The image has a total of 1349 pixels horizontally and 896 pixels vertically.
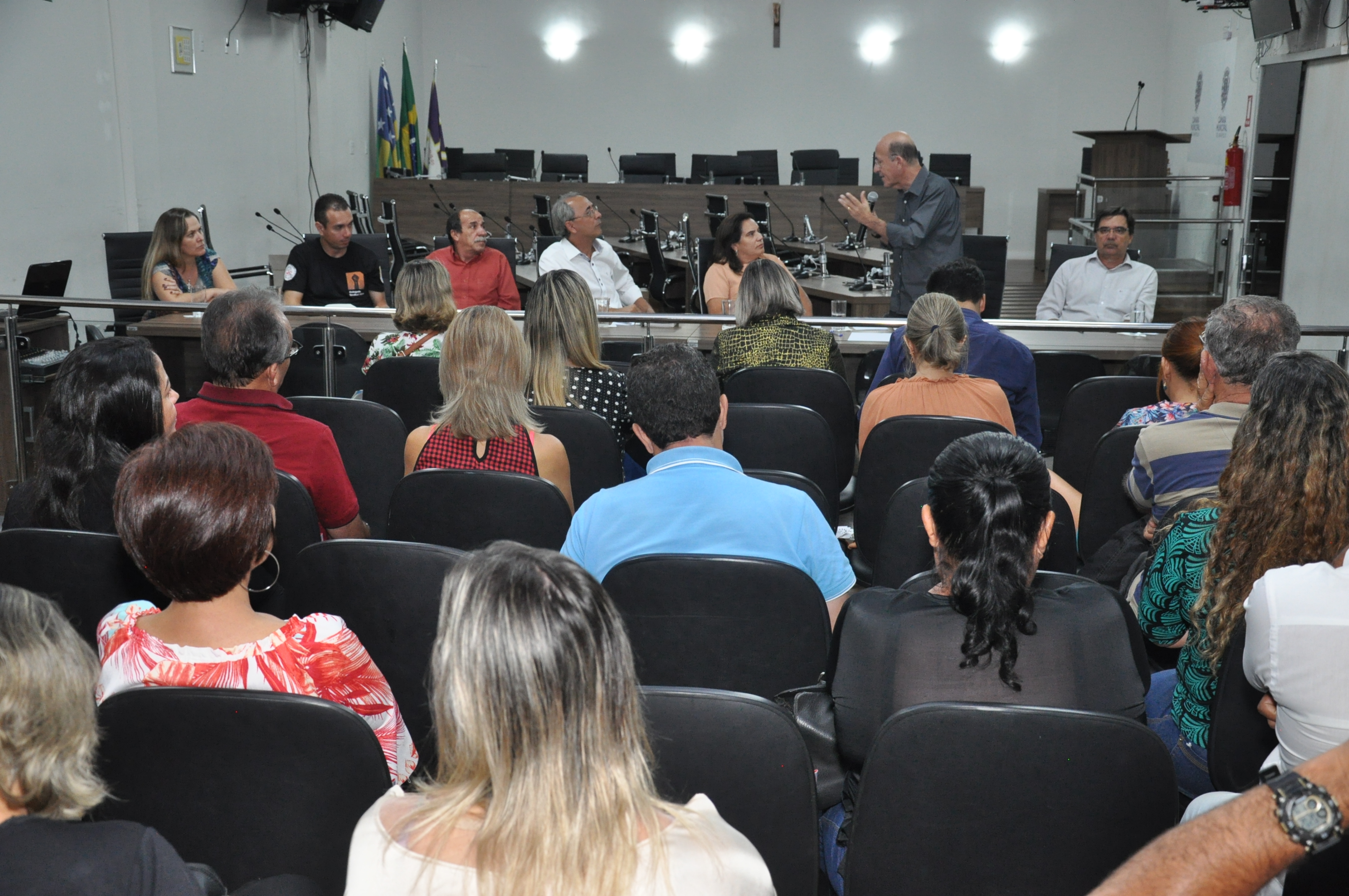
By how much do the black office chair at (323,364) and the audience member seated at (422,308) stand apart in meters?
0.53

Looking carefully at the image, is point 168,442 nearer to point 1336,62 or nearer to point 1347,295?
point 1347,295

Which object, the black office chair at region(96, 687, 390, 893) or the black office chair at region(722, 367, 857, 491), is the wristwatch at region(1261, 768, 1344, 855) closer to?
the black office chair at region(96, 687, 390, 893)

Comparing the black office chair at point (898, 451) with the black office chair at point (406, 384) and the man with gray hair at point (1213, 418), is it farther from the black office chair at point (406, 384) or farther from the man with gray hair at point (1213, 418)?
the black office chair at point (406, 384)

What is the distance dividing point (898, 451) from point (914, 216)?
3003 mm

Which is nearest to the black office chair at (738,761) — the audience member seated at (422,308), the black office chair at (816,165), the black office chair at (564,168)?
the audience member seated at (422,308)

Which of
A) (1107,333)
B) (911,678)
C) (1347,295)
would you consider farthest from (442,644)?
(1347,295)

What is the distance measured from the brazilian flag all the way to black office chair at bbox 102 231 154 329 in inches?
274

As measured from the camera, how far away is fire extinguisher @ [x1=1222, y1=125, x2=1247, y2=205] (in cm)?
931

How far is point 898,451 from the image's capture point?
2.91 metres

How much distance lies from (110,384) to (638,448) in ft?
5.17

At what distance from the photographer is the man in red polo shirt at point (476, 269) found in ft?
18.9

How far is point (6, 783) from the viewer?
3.32ft

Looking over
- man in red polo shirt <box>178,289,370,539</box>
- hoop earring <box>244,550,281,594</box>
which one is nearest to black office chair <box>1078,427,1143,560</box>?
man in red polo shirt <box>178,289,370,539</box>

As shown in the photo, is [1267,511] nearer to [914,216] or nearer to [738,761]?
[738,761]
